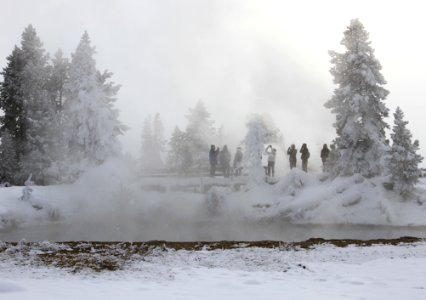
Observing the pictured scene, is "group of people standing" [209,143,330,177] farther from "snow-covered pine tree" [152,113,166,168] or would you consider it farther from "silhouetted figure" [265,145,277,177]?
"snow-covered pine tree" [152,113,166,168]

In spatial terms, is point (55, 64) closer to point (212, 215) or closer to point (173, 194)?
point (173, 194)

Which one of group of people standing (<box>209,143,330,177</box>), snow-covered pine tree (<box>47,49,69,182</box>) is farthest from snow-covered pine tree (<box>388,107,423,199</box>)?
snow-covered pine tree (<box>47,49,69,182</box>)

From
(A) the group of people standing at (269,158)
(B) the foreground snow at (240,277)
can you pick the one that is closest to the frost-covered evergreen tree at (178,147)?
(A) the group of people standing at (269,158)

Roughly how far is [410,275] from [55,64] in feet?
133

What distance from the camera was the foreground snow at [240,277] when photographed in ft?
23.5

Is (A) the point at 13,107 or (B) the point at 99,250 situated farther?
(A) the point at 13,107

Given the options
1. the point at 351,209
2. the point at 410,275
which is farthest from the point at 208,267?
the point at 351,209

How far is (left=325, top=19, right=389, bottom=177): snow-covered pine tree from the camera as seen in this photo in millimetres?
29469

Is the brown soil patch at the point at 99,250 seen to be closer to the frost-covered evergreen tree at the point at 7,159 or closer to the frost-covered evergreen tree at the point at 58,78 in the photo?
the frost-covered evergreen tree at the point at 7,159

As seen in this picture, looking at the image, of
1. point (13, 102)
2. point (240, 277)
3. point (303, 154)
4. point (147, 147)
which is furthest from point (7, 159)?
point (147, 147)

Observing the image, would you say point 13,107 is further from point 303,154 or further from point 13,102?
point 303,154

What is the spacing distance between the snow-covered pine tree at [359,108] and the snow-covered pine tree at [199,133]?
69.0ft

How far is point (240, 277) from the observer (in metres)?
8.71

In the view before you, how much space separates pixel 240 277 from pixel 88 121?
2825 centimetres
